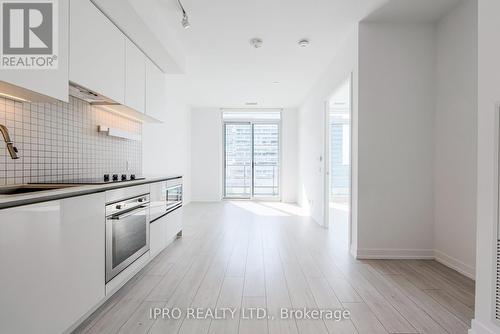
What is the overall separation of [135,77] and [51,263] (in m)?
1.95

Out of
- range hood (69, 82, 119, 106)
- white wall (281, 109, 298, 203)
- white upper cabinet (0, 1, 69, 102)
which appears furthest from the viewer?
white wall (281, 109, 298, 203)

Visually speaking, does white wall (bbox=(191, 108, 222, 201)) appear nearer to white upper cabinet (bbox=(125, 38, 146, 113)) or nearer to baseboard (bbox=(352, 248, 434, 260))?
white upper cabinet (bbox=(125, 38, 146, 113))

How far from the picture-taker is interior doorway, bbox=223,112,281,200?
7.70m

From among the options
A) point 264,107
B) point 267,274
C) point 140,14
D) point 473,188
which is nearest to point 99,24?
point 140,14

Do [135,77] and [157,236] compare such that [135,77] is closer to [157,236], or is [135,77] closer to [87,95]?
[87,95]

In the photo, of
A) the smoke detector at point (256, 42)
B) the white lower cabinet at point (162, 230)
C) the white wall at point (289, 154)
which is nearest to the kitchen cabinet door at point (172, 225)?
the white lower cabinet at point (162, 230)

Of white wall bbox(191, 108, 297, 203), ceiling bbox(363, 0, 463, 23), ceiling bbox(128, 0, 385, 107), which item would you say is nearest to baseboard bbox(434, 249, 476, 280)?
ceiling bbox(363, 0, 463, 23)

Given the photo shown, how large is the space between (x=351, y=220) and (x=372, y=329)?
5.36 ft

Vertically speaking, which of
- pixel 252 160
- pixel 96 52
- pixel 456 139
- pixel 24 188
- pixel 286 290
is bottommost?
pixel 286 290

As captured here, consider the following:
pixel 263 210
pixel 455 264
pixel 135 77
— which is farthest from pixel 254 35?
pixel 263 210

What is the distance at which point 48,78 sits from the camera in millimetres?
1586

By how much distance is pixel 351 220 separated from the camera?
3193mm

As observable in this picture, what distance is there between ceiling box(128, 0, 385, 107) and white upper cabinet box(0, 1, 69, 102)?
2.26 feet

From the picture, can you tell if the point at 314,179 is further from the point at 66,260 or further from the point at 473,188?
the point at 66,260
